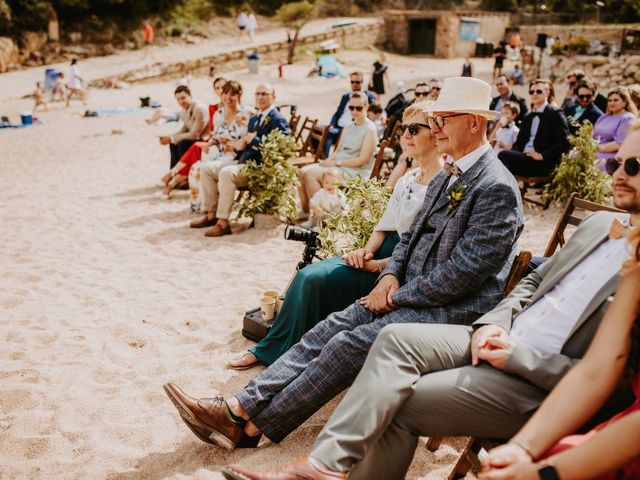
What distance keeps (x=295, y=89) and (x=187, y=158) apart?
57.9 ft

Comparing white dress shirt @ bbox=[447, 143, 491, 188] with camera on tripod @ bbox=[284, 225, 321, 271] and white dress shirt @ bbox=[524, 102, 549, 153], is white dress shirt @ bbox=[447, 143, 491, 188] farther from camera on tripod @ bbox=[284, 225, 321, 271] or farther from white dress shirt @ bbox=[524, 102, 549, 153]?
white dress shirt @ bbox=[524, 102, 549, 153]

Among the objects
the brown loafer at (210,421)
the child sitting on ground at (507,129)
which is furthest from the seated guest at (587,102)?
the brown loafer at (210,421)

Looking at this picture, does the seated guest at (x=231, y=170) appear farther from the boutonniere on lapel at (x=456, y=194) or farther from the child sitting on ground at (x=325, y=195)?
the boutonniere on lapel at (x=456, y=194)

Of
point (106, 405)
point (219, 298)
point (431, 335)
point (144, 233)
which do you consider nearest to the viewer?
point (431, 335)

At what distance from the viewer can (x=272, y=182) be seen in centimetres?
666

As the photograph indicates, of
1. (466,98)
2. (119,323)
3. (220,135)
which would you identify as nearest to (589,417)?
(466,98)

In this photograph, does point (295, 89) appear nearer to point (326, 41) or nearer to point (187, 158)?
point (326, 41)

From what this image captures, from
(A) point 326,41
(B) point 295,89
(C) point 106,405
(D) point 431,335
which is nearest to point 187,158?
(C) point 106,405

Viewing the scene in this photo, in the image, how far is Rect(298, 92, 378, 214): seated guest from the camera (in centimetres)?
668

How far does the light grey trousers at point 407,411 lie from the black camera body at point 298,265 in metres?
1.78

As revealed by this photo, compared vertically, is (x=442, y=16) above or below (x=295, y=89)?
above

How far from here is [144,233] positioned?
22.5ft

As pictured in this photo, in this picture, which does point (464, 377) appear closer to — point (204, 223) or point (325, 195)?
point (325, 195)

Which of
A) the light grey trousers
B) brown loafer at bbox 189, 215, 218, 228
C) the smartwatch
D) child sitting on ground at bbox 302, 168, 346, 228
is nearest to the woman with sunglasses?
the light grey trousers
